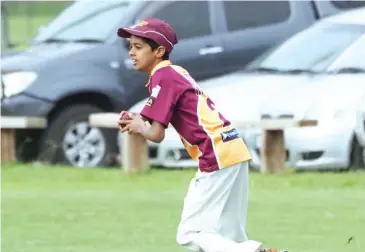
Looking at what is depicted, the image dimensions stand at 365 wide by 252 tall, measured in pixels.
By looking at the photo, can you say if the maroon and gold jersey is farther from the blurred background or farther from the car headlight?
the car headlight

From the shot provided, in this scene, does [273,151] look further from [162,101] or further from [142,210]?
[162,101]

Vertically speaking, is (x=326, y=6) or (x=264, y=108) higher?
(x=326, y=6)

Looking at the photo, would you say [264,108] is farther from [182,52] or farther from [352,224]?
[352,224]

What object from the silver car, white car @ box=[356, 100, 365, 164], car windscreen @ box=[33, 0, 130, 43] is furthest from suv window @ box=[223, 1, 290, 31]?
white car @ box=[356, 100, 365, 164]

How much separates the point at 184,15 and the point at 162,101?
8.85 m

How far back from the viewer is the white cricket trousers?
23.2 feet

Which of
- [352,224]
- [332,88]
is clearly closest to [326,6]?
[332,88]

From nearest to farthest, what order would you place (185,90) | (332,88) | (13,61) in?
1. (185,90)
2. (332,88)
3. (13,61)

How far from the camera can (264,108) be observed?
48.0ft

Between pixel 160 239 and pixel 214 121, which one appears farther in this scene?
pixel 160 239

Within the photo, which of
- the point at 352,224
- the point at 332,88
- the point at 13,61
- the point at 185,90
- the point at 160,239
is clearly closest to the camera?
the point at 185,90

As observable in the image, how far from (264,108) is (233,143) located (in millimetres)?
7466

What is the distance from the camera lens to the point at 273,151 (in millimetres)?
13992

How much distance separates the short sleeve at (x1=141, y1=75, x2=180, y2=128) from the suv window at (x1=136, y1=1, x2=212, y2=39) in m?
8.60
